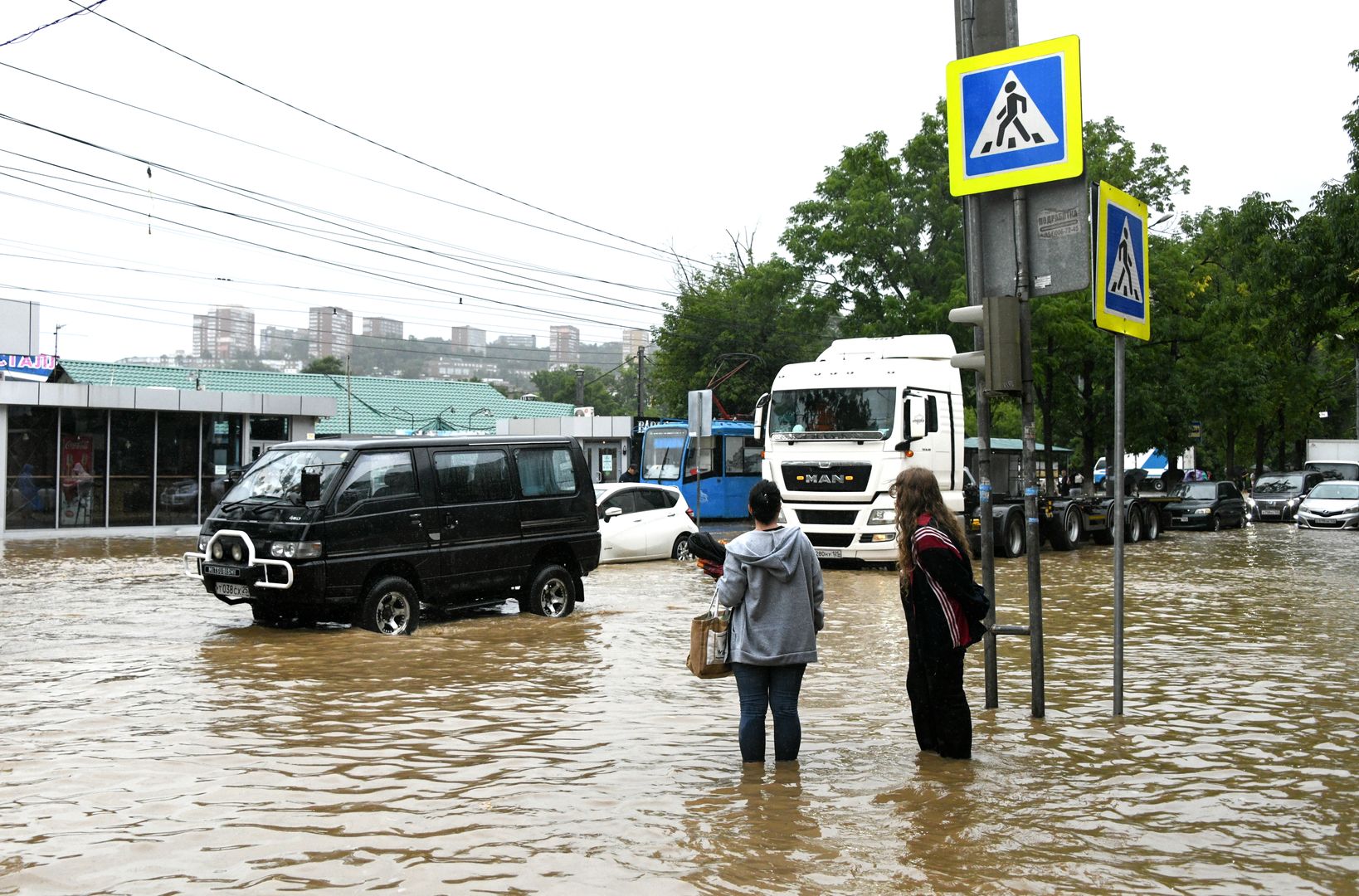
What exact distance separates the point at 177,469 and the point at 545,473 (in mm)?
20996

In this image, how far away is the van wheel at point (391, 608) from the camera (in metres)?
12.7

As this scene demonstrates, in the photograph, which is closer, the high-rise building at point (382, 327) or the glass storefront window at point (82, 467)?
the glass storefront window at point (82, 467)

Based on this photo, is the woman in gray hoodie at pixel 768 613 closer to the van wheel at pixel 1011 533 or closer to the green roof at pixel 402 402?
the van wheel at pixel 1011 533

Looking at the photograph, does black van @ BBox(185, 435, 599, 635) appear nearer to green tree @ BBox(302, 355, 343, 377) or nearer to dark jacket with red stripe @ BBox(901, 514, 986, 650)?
dark jacket with red stripe @ BBox(901, 514, 986, 650)

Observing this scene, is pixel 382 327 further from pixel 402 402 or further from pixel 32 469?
pixel 32 469

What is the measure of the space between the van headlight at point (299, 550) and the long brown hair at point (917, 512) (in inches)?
264

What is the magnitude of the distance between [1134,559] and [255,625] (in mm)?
18524

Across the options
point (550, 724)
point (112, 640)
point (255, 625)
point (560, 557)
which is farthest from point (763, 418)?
point (550, 724)

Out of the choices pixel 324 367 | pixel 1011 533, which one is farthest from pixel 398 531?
pixel 324 367

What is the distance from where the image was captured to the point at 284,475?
1329cm

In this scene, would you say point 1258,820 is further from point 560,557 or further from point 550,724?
point 560,557

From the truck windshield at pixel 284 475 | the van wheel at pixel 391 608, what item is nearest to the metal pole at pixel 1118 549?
the van wheel at pixel 391 608

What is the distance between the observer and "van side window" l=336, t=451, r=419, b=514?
1277 centimetres

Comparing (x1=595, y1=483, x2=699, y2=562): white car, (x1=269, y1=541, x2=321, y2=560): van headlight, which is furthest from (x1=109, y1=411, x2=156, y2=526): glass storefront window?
(x1=269, y1=541, x2=321, y2=560): van headlight
